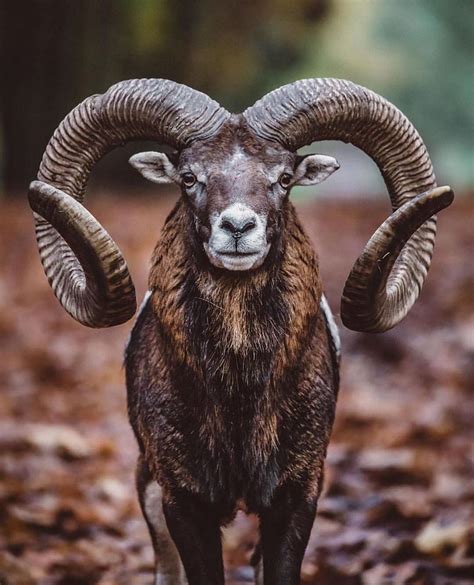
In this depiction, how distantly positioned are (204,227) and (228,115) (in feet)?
1.87

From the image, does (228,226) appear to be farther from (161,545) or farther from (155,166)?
(161,545)

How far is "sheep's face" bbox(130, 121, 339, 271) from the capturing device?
4.70 meters

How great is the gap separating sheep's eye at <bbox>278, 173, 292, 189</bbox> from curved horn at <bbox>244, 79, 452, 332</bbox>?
13 centimetres

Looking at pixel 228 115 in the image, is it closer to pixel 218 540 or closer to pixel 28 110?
pixel 218 540

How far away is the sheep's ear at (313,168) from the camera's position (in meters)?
5.27

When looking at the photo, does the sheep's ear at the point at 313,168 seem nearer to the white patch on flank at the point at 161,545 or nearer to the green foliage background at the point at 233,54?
the white patch on flank at the point at 161,545

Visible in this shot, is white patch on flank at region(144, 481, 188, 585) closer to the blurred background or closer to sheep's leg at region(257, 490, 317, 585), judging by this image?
the blurred background

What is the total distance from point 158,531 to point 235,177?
2.12 m

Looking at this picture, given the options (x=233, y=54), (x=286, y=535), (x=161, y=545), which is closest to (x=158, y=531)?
(x=161, y=545)

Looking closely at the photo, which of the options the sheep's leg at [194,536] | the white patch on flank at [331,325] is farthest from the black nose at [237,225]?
the sheep's leg at [194,536]

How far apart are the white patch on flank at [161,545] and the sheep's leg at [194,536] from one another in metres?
0.67

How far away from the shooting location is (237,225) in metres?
4.65

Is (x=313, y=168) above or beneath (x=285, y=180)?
above

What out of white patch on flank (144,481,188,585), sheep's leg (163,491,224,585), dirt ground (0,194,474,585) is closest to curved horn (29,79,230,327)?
sheep's leg (163,491,224,585)
